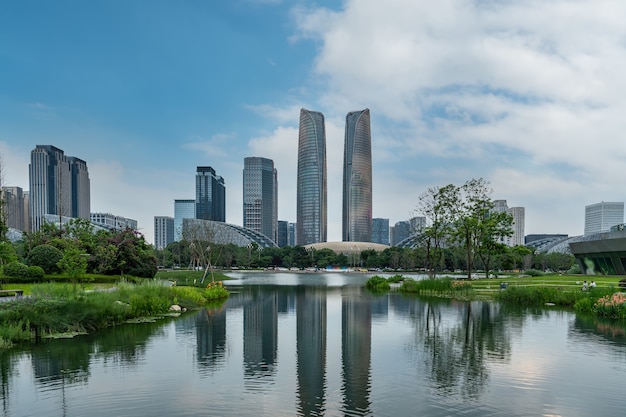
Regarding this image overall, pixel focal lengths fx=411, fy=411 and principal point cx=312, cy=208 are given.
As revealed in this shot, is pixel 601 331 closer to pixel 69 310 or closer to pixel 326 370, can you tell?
pixel 326 370

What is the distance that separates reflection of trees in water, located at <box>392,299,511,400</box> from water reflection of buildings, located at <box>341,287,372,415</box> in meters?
2.10

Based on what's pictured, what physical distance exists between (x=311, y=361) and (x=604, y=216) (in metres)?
221

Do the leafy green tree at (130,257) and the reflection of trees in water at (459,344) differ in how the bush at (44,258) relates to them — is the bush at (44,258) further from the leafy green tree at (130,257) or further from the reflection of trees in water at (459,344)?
the reflection of trees in water at (459,344)

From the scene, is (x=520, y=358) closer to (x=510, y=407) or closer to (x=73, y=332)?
(x=510, y=407)

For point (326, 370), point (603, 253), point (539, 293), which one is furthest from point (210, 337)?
point (603, 253)

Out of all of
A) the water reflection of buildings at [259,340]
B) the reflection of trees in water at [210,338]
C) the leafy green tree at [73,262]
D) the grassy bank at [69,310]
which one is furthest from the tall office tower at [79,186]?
the reflection of trees in water at [210,338]

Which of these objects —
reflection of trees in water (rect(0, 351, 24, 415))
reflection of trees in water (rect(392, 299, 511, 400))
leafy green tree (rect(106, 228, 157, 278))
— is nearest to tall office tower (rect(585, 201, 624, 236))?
reflection of trees in water (rect(392, 299, 511, 400))

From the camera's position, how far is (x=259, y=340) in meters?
18.6

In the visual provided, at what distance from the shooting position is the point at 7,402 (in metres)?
10.6

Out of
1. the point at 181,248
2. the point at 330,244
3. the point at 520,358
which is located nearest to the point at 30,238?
the point at 520,358

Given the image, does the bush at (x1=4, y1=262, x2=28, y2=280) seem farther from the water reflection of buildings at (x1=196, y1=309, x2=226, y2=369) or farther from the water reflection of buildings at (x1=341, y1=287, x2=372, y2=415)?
the water reflection of buildings at (x1=341, y1=287, x2=372, y2=415)

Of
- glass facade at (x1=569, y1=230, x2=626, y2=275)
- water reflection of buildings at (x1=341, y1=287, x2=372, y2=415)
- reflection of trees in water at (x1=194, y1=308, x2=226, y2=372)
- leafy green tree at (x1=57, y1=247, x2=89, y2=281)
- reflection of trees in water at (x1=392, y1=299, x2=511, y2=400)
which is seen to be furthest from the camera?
glass facade at (x1=569, y1=230, x2=626, y2=275)

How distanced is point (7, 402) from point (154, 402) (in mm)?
3753

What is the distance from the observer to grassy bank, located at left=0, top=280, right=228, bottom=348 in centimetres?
1730
